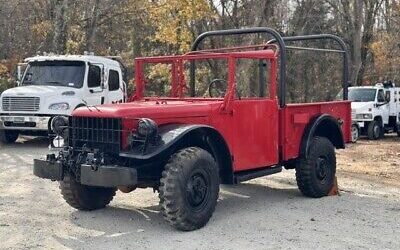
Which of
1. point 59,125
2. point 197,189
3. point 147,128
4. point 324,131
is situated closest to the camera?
point 147,128

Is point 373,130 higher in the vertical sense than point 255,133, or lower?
lower

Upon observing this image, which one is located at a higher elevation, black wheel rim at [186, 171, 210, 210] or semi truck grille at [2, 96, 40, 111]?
semi truck grille at [2, 96, 40, 111]

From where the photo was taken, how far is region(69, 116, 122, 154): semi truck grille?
6.84m

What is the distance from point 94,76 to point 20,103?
1.93m

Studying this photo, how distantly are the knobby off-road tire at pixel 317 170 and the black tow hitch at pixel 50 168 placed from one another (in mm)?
3490

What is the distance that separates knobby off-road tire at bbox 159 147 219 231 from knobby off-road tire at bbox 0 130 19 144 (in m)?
9.72

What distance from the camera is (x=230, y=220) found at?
7430 mm

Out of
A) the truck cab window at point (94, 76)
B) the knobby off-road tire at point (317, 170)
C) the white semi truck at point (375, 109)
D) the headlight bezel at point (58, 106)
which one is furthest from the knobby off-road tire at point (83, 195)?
A: the white semi truck at point (375, 109)

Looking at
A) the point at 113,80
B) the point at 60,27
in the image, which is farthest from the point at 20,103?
the point at 60,27

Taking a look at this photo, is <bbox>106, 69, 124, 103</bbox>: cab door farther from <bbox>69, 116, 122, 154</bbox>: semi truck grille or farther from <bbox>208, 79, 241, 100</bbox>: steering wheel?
<bbox>69, 116, 122, 154</bbox>: semi truck grille

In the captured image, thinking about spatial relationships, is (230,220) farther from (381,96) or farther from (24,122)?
(381,96)

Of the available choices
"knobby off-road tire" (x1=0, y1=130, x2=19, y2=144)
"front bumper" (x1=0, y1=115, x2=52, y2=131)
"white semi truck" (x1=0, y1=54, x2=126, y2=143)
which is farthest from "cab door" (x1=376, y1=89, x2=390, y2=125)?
"knobby off-road tire" (x1=0, y1=130, x2=19, y2=144)

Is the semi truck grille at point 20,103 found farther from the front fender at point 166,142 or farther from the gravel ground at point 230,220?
the front fender at point 166,142

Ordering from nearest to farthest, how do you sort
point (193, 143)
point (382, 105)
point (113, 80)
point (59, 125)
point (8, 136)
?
point (193, 143) → point (59, 125) → point (8, 136) → point (113, 80) → point (382, 105)
